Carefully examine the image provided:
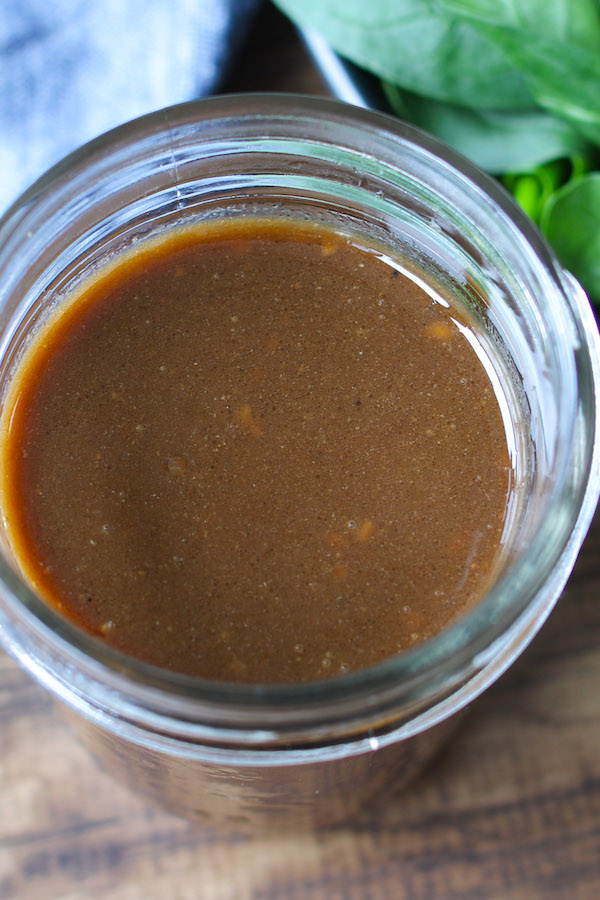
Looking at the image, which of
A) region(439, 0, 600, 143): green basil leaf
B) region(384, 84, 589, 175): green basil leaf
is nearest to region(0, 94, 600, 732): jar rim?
region(439, 0, 600, 143): green basil leaf

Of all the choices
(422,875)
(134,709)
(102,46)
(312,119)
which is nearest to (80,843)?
(422,875)

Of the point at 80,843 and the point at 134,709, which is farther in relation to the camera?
the point at 80,843

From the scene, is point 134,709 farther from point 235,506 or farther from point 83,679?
point 235,506

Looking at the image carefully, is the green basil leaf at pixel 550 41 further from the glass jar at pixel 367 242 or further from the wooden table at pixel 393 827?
the wooden table at pixel 393 827

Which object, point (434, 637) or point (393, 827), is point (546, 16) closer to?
point (434, 637)

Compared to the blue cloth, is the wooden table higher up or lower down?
lower down

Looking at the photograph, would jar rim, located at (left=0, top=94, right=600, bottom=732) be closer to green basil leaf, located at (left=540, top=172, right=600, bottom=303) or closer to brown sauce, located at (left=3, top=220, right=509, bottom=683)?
brown sauce, located at (left=3, top=220, right=509, bottom=683)
